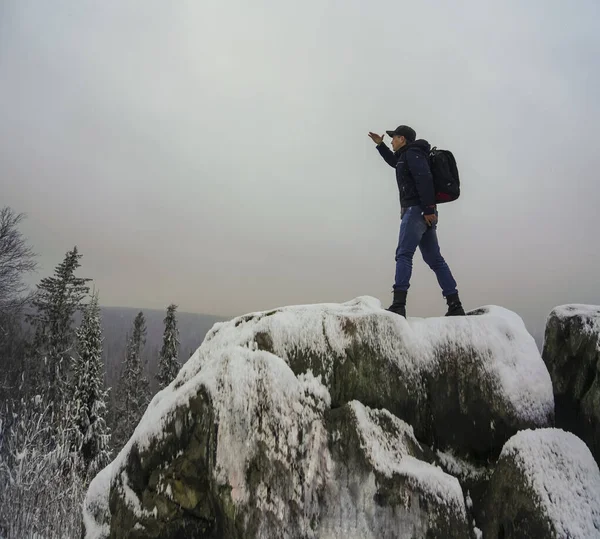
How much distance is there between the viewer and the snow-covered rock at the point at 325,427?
4.37 metres

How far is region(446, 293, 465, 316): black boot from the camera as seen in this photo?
20.9ft

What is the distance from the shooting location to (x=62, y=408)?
22219 mm

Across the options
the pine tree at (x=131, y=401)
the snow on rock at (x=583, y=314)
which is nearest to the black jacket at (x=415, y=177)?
the snow on rock at (x=583, y=314)

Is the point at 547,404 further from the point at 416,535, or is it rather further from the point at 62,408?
the point at 62,408

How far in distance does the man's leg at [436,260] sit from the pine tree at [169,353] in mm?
23853

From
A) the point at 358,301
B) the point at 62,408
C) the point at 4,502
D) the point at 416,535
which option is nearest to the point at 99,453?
the point at 62,408

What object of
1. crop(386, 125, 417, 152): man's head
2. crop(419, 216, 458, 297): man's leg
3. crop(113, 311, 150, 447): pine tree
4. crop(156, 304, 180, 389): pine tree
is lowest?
crop(113, 311, 150, 447): pine tree

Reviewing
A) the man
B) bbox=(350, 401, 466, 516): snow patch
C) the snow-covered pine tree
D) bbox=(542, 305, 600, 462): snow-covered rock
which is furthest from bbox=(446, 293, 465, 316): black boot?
the snow-covered pine tree

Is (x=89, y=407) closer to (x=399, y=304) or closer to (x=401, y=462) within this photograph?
(x=399, y=304)

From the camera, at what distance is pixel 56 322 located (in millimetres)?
25312

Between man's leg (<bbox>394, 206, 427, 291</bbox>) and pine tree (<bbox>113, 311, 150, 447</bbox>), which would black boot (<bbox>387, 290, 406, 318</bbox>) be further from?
pine tree (<bbox>113, 311, 150, 447</bbox>)

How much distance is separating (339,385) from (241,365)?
1285mm

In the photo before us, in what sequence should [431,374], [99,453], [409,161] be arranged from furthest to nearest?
[99,453] < [409,161] < [431,374]

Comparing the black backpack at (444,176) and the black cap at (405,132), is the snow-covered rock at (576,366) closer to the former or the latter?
the black backpack at (444,176)
